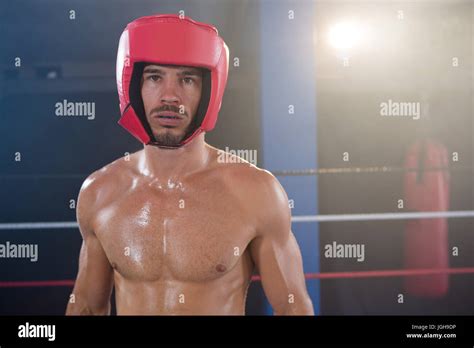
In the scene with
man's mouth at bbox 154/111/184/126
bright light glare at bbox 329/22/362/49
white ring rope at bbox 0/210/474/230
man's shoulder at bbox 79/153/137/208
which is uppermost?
bright light glare at bbox 329/22/362/49

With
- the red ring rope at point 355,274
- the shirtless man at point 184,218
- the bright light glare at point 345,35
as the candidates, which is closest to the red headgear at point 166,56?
the shirtless man at point 184,218

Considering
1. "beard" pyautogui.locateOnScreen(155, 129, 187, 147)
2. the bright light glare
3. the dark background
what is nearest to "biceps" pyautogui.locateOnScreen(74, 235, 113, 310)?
the dark background

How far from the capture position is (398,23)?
1642 mm

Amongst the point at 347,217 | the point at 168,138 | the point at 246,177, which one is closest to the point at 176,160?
the point at 168,138

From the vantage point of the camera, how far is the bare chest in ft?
4.42

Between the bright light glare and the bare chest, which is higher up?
the bright light glare

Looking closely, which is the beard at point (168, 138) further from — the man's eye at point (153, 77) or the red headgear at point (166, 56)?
the man's eye at point (153, 77)

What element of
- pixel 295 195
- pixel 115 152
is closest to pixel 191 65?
pixel 115 152

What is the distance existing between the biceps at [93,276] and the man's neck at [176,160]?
0.27m

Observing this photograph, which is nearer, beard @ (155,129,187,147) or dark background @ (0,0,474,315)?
beard @ (155,129,187,147)

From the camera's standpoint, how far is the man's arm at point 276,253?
4.44ft

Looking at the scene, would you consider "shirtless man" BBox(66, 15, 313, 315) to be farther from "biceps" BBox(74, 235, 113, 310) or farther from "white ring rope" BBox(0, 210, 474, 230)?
"white ring rope" BBox(0, 210, 474, 230)

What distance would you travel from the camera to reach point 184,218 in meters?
1.38
